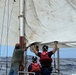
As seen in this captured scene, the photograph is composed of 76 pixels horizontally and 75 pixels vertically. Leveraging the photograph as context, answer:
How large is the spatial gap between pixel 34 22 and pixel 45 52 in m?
1.05

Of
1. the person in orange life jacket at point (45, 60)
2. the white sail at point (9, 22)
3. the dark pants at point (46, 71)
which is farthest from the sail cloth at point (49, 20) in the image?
the dark pants at point (46, 71)

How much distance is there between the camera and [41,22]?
12.4m

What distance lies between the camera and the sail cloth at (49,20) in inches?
477

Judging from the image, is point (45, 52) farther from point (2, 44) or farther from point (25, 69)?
point (2, 44)

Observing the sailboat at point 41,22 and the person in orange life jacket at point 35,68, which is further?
the sailboat at point 41,22

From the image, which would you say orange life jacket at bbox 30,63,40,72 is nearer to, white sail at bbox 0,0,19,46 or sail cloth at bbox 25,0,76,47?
sail cloth at bbox 25,0,76,47

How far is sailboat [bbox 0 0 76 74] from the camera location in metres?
12.1

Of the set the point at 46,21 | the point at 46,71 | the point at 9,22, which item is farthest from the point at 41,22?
the point at 46,71

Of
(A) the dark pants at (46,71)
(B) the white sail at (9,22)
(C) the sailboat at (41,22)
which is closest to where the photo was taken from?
(A) the dark pants at (46,71)

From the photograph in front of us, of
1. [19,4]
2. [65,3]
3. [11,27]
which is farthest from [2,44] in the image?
[65,3]

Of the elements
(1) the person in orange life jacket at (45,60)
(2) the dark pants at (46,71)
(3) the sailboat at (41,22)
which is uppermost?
(3) the sailboat at (41,22)

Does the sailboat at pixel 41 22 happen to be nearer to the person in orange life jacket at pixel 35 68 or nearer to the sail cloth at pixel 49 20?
the sail cloth at pixel 49 20

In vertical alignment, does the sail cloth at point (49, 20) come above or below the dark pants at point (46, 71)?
above

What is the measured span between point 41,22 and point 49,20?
0.25 metres
